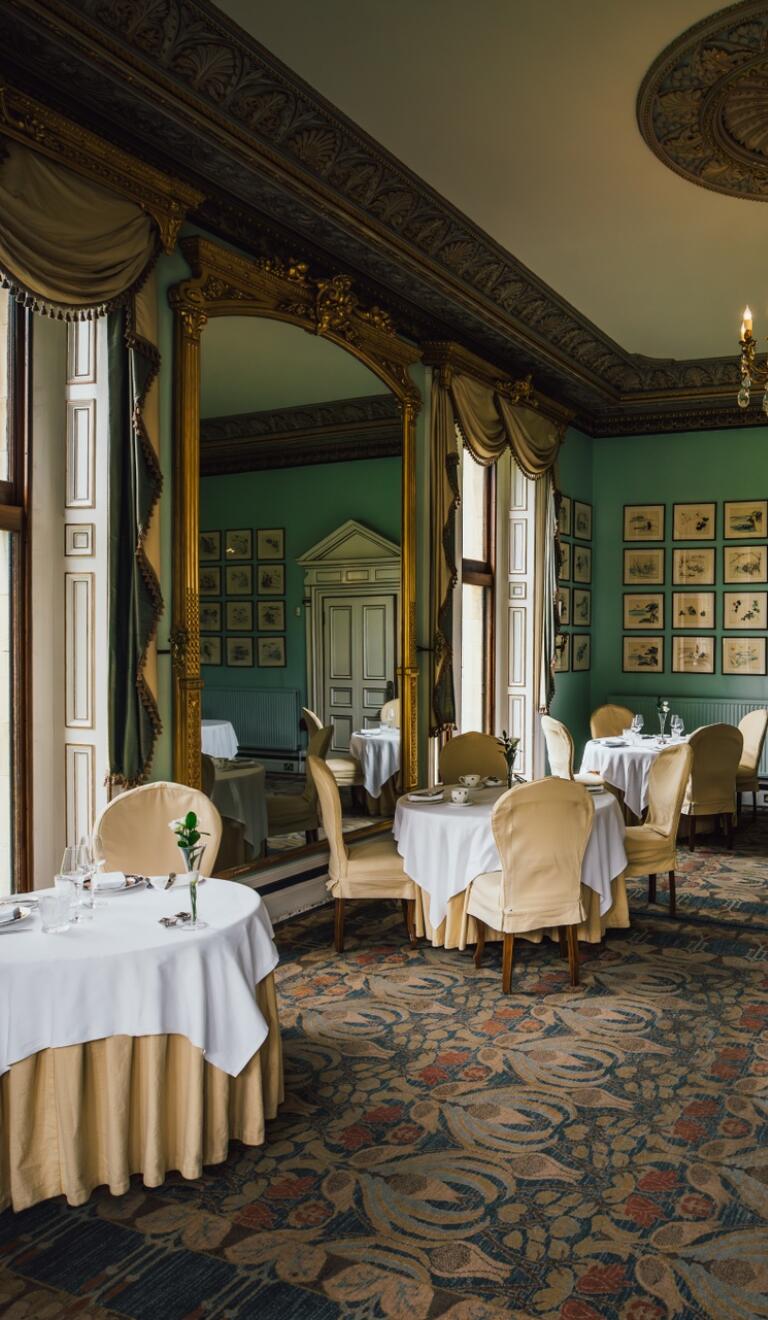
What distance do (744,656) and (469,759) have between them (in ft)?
13.8

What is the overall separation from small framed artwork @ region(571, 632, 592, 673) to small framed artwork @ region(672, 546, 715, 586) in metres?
1.02

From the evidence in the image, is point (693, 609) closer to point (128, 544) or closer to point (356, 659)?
point (356, 659)

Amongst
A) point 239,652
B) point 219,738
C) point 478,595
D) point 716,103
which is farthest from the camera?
point 478,595

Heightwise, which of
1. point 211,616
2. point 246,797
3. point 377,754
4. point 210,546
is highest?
point 210,546

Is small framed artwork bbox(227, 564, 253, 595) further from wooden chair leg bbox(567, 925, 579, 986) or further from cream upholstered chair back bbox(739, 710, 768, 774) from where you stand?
cream upholstered chair back bbox(739, 710, 768, 774)

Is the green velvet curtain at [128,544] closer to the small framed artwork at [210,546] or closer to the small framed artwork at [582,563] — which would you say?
the small framed artwork at [210,546]

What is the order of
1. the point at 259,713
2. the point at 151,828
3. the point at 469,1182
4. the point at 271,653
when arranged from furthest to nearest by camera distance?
the point at 271,653 < the point at 259,713 < the point at 151,828 < the point at 469,1182

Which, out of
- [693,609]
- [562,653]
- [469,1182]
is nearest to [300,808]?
[469,1182]

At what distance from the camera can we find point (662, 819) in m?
5.46

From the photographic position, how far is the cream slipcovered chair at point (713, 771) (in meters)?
7.30

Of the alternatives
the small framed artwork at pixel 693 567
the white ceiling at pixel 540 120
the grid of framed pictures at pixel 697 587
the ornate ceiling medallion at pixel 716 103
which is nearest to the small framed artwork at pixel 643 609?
the grid of framed pictures at pixel 697 587

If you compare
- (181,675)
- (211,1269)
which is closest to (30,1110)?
(211,1269)

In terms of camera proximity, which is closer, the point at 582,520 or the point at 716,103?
the point at 716,103

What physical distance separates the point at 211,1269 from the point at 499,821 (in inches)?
87.7
